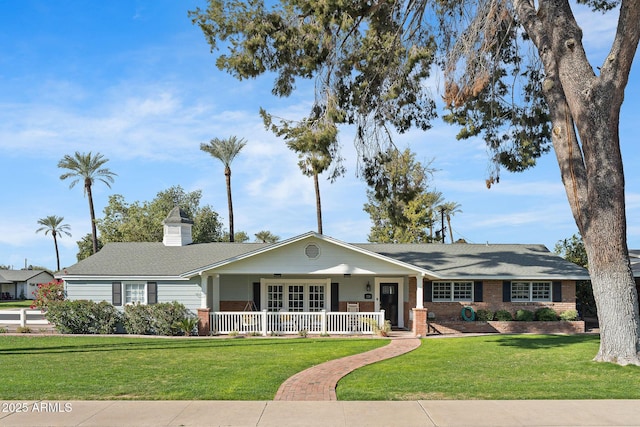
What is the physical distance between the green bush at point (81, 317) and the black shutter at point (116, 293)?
782 millimetres

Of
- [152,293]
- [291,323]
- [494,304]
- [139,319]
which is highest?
[152,293]

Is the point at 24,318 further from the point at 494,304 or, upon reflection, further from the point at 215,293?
the point at 494,304

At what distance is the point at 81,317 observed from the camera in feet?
71.4

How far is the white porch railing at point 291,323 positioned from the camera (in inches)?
859

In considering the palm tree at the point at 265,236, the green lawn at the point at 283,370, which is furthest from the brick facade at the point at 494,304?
the palm tree at the point at 265,236

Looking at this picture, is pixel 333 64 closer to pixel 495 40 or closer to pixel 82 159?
pixel 495 40

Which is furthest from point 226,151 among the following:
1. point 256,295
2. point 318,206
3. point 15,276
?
point 15,276

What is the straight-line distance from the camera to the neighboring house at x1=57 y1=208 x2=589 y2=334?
21.7 m

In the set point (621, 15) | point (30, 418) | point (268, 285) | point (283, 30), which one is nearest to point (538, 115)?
point (621, 15)

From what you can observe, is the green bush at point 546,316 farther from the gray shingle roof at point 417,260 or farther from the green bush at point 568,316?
the gray shingle roof at point 417,260

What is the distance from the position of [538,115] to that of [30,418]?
1614 centimetres

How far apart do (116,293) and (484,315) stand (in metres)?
15.1

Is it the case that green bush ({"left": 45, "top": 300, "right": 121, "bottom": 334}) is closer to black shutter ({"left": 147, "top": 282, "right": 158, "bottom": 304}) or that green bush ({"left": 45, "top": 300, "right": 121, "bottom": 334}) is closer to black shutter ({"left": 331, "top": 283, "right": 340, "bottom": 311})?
black shutter ({"left": 147, "top": 282, "right": 158, "bottom": 304})

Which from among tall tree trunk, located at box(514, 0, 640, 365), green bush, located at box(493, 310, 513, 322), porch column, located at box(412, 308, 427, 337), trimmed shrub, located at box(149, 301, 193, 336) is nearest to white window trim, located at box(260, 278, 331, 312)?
trimmed shrub, located at box(149, 301, 193, 336)
